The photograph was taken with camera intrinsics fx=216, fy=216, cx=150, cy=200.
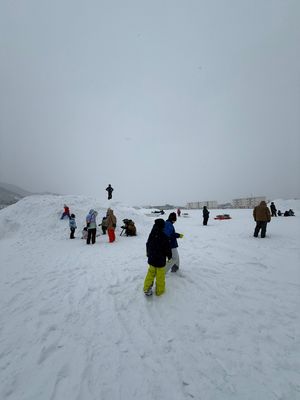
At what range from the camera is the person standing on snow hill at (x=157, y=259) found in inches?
228

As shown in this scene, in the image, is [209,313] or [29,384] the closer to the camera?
[29,384]

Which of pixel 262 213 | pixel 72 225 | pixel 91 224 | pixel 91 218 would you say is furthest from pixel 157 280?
pixel 72 225

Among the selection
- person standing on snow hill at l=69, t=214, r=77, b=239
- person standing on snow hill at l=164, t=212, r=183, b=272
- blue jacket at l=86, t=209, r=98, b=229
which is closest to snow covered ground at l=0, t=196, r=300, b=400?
person standing on snow hill at l=164, t=212, r=183, b=272

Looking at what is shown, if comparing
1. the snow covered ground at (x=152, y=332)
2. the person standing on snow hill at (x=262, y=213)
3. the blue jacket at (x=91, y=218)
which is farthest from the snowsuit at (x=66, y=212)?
the person standing on snow hill at (x=262, y=213)

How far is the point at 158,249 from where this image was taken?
230 inches

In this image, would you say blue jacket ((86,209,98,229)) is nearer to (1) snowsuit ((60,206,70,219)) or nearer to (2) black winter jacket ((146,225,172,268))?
(1) snowsuit ((60,206,70,219))

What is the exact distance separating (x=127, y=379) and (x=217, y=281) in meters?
4.29

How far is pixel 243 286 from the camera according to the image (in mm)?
6441

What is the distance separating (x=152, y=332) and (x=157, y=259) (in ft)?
→ 5.74

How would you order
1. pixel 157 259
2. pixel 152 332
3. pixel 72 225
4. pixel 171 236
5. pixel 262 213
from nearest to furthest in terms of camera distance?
pixel 152 332 < pixel 157 259 < pixel 171 236 < pixel 262 213 < pixel 72 225

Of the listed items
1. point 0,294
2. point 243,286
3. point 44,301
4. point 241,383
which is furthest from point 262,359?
point 0,294

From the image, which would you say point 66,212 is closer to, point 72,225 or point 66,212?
point 66,212

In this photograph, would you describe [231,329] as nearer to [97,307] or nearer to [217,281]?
[217,281]

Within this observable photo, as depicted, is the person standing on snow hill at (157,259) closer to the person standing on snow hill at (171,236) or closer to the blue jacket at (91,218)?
the person standing on snow hill at (171,236)
